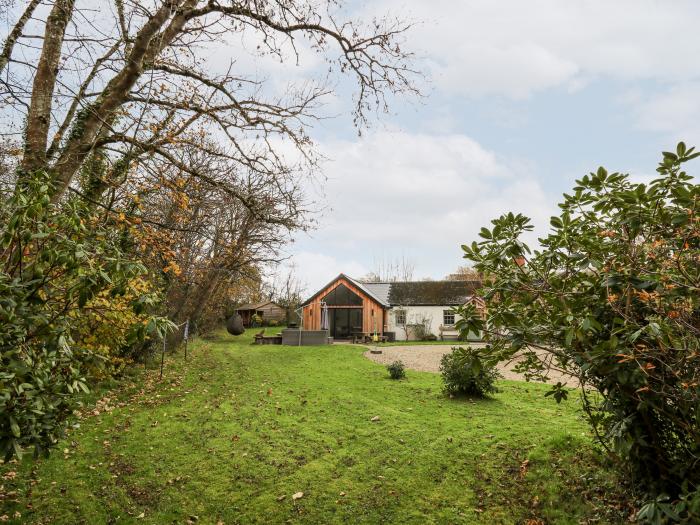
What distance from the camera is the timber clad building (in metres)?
35.2

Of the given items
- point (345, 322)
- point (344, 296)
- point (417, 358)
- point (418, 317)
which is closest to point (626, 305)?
point (417, 358)

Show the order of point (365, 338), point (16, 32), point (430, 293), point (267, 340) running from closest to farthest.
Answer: point (16, 32) < point (267, 340) < point (365, 338) < point (430, 293)

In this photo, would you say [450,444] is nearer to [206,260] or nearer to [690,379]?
[690,379]

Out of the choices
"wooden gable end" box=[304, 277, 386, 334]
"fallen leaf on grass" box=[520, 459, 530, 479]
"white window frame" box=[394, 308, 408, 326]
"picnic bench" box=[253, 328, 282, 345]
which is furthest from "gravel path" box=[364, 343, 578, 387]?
"fallen leaf on grass" box=[520, 459, 530, 479]

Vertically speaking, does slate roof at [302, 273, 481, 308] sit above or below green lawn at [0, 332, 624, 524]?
above

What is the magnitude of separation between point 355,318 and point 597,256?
104ft

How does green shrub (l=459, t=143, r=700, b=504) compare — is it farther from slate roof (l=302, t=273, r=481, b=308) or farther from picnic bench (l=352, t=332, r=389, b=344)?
slate roof (l=302, t=273, r=481, b=308)

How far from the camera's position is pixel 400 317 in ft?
118

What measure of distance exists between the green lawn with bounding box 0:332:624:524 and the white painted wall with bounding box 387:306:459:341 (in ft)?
77.9

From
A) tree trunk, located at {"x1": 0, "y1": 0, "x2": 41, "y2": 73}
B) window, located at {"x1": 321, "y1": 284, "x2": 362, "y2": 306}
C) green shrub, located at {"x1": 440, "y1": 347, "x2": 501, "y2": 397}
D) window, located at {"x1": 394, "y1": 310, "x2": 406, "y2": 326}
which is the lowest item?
green shrub, located at {"x1": 440, "y1": 347, "x2": 501, "y2": 397}

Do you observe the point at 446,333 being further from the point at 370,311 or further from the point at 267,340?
the point at 267,340

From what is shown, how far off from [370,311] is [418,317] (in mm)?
4263

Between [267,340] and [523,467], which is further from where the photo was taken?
[267,340]

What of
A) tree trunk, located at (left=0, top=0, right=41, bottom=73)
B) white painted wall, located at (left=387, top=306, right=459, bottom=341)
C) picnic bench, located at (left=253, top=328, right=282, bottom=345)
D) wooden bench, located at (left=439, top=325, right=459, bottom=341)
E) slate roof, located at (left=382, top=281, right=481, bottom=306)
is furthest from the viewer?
slate roof, located at (left=382, top=281, right=481, bottom=306)
